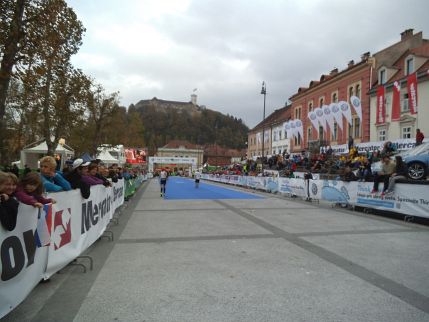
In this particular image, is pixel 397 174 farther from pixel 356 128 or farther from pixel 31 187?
pixel 356 128

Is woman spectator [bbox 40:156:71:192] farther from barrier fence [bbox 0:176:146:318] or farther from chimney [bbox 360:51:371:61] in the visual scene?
chimney [bbox 360:51:371:61]

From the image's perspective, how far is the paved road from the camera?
403 centimetres

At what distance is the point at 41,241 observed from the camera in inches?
175

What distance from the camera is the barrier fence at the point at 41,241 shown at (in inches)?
144

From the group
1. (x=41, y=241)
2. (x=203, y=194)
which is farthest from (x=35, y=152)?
(x=41, y=241)

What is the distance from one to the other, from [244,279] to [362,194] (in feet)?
35.2

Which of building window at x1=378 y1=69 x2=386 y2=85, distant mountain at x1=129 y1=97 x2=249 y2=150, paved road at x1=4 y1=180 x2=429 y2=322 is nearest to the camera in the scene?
paved road at x1=4 y1=180 x2=429 y2=322

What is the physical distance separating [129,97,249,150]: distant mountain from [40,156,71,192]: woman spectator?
116164mm

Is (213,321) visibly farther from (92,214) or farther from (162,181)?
(162,181)

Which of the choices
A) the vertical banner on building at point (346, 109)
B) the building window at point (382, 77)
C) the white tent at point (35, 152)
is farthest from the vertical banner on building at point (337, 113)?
the white tent at point (35, 152)

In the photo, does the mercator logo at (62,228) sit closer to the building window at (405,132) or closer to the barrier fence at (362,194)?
the barrier fence at (362,194)

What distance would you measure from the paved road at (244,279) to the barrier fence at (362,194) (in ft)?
7.67

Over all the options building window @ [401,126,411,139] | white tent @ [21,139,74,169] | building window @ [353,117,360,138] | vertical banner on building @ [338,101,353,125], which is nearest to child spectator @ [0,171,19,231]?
white tent @ [21,139,74,169]

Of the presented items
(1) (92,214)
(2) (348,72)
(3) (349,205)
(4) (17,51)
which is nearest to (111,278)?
(1) (92,214)
